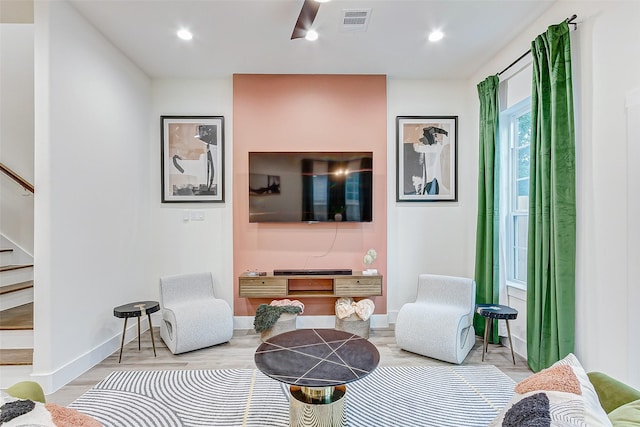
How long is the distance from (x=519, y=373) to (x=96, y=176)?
4.23 metres

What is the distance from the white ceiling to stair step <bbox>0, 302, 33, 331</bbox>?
2751mm

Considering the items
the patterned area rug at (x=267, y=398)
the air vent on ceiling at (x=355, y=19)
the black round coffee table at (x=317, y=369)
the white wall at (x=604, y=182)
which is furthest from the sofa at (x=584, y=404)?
the air vent on ceiling at (x=355, y=19)

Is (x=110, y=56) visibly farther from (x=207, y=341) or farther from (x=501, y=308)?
(x=501, y=308)

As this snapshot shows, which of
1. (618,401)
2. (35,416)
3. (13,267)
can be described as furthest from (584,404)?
(13,267)

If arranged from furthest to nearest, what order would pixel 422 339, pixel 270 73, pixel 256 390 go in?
pixel 270 73 < pixel 422 339 < pixel 256 390

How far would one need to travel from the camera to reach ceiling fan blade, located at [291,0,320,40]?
250 centimetres

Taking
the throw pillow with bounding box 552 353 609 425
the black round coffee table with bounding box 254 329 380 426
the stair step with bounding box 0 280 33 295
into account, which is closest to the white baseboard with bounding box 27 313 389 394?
the stair step with bounding box 0 280 33 295

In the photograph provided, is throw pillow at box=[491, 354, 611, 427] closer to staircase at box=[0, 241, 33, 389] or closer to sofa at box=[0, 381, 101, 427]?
sofa at box=[0, 381, 101, 427]

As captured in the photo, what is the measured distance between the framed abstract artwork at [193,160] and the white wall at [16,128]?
4.85 ft

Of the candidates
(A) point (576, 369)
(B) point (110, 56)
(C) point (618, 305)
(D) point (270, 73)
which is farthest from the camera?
(D) point (270, 73)

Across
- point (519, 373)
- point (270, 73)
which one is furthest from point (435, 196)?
point (270, 73)

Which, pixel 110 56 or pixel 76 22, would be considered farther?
pixel 110 56

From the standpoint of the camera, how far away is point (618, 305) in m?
2.24

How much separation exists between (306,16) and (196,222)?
270 cm
